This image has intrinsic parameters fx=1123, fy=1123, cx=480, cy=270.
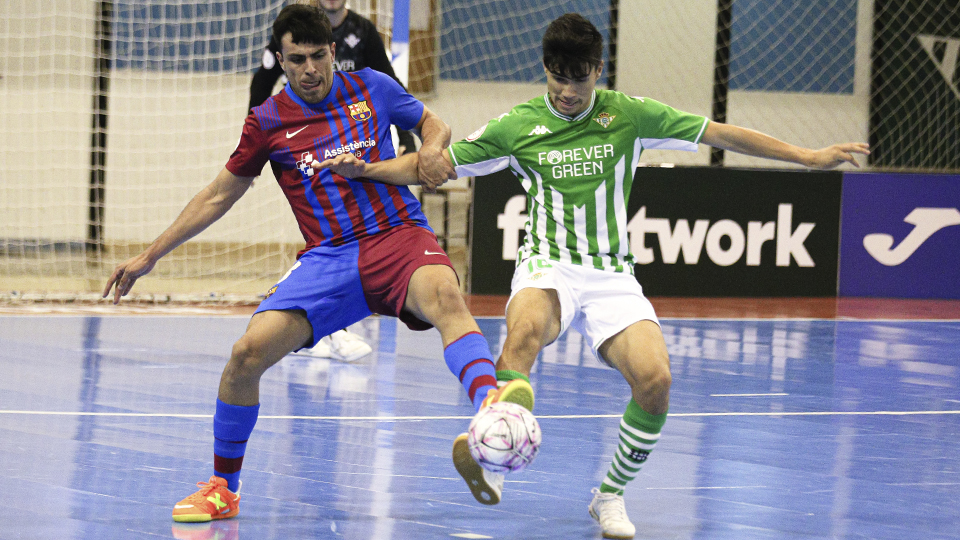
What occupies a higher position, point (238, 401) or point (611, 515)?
point (238, 401)

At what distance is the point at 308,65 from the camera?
366 cm

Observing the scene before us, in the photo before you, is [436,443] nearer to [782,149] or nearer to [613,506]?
[613,506]

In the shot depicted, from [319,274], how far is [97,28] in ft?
28.9

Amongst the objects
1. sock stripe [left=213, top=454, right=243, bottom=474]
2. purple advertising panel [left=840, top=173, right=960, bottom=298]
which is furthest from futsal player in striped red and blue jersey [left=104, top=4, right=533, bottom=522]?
purple advertising panel [left=840, top=173, right=960, bottom=298]

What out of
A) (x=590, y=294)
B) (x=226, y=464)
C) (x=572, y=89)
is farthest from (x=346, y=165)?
(x=226, y=464)

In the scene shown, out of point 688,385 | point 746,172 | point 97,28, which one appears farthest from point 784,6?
point 688,385

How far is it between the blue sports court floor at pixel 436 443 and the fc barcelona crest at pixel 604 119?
51.3 inches

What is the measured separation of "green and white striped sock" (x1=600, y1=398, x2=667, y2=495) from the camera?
3561 millimetres

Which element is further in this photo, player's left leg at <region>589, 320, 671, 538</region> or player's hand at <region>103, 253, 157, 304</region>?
player's hand at <region>103, 253, 157, 304</region>

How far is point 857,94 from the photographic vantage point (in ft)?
47.8

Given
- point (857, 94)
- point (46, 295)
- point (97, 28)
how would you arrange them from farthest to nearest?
point (857, 94), point (97, 28), point (46, 295)

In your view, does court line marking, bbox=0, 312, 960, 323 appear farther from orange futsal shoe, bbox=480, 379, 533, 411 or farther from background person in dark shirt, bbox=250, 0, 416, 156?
orange futsal shoe, bbox=480, 379, 533, 411

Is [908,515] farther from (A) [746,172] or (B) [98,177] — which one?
(B) [98,177]

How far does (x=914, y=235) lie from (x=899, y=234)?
16cm
